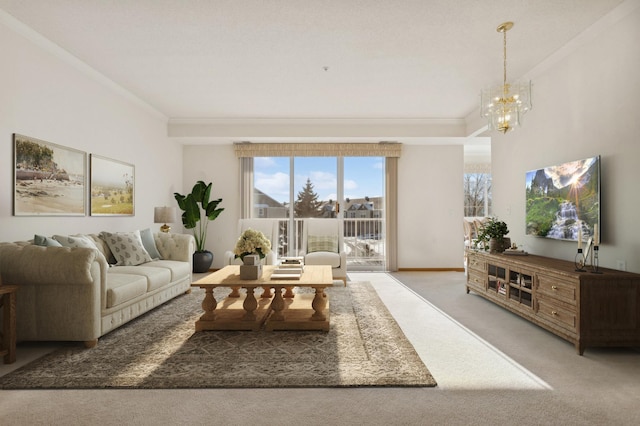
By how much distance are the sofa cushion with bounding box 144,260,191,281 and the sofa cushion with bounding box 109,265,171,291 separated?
12cm

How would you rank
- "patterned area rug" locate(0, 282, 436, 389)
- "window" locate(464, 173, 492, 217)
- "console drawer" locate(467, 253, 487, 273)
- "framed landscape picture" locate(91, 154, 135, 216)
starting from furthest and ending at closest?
"window" locate(464, 173, 492, 217), "console drawer" locate(467, 253, 487, 273), "framed landscape picture" locate(91, 154, 135, 216), "patterned area rug" locate(0, 282, 436, 389)

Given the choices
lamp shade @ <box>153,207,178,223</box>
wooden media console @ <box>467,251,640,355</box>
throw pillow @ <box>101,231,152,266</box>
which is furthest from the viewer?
lamp shade @ <box>153,207,178,223</box>

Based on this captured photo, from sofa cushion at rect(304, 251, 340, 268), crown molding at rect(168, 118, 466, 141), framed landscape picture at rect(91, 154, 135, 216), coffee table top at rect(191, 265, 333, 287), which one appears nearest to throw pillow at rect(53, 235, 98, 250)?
framed landscape picture at rect(91, 154, 135, 216)

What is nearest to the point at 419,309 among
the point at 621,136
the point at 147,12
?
the point at 621,136

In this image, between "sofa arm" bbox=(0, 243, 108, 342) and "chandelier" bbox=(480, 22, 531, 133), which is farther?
"chandelier" bbox=(480, 22, 531, 133)

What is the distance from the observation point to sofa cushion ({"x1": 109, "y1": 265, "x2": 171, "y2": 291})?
383cm

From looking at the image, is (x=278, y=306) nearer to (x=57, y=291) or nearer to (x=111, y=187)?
(x=57, y=291)

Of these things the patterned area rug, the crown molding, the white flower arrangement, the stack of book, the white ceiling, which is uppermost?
the white ceiling

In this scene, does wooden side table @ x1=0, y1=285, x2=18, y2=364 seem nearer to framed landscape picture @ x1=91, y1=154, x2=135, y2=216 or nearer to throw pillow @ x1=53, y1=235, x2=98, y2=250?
throw pillow @ x1=53, y1=235, x2=98, y2=250

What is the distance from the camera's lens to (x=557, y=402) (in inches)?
84.6

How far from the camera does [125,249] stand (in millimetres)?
4312

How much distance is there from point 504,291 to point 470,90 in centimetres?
275

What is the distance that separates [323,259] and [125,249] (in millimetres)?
2643

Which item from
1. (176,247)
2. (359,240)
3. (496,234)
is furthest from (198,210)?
(496,234)
